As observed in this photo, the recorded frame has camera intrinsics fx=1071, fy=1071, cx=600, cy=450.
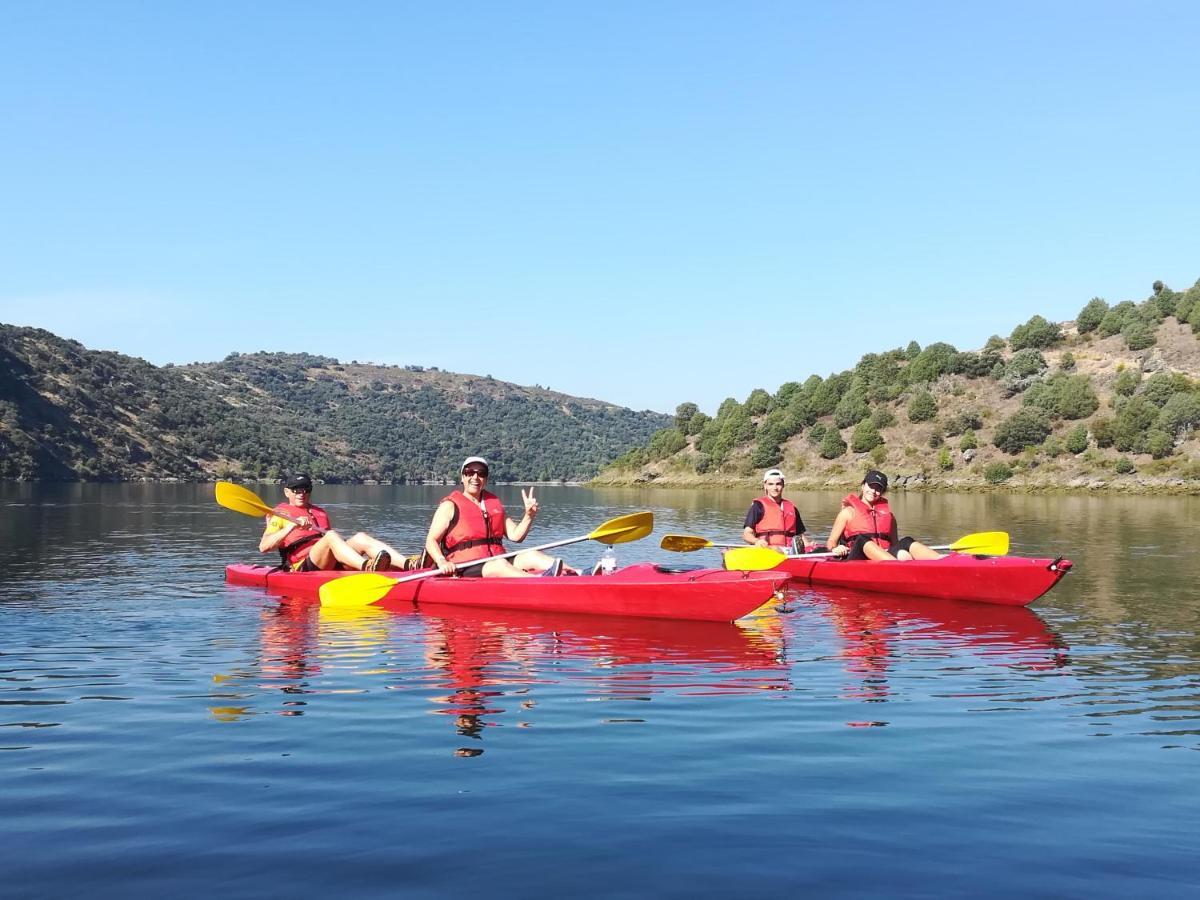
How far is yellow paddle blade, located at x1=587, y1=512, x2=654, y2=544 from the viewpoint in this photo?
52.4 ft

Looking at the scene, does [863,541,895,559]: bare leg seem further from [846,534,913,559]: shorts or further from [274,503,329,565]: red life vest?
[274,503,329,565]: red life vest

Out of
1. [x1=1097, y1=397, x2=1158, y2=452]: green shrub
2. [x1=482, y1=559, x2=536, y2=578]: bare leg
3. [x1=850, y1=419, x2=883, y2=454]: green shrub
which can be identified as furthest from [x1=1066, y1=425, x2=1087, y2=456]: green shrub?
[x1=482, y1=559, x2=536, y2=578]: bare leg

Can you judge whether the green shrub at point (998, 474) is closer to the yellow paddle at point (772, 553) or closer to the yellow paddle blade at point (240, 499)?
the yellow paddle at point (772, 553)

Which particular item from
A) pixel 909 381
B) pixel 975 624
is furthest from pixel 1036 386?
pixel 975 624

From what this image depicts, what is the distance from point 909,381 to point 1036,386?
554 inches

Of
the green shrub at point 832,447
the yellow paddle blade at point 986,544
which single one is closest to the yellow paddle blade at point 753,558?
the yellow paddle blade at point 986,544

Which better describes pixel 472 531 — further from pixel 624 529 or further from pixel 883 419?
pixel 883 419

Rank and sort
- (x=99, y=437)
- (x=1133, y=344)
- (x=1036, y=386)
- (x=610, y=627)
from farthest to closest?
(x=99, y=437)
(x=1133, y=344)
(x=1036, y=386)
(x=610, y=627)

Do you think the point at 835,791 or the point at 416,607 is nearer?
the point at 835,791

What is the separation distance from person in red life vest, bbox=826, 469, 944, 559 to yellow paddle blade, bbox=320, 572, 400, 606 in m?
8.13

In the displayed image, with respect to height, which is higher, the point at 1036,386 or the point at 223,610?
the point at 1036,386

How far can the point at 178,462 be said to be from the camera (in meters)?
121

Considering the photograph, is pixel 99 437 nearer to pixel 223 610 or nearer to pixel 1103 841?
pixel 223 610

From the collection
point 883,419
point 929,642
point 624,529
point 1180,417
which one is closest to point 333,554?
point 624,529
